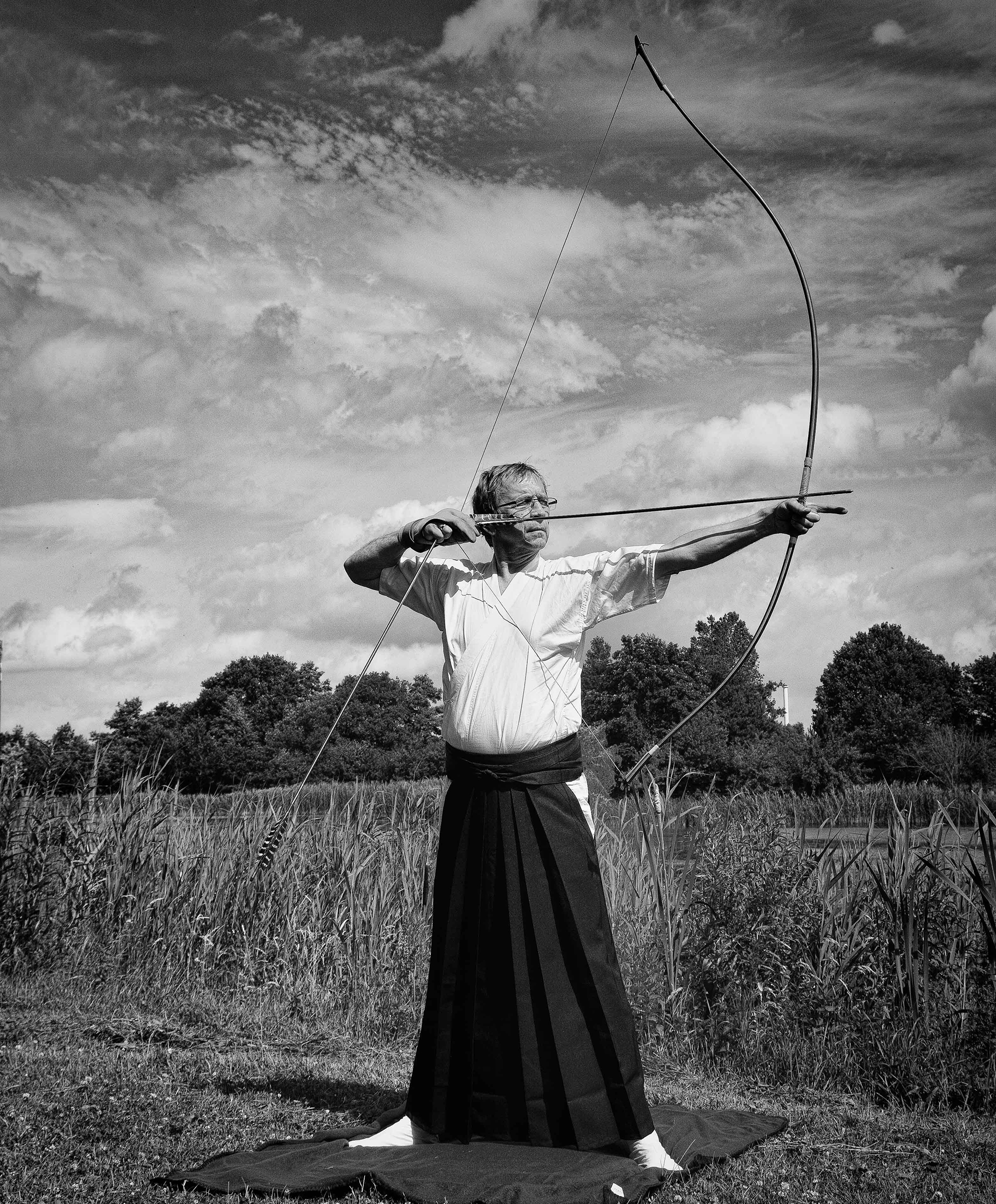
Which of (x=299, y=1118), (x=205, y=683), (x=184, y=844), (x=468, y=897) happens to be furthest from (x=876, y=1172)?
(x=205, y=683)

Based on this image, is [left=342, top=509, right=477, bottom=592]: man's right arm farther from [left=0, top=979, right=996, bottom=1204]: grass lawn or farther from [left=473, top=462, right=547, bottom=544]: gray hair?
[left=0, top=979, right=996, bottom=1204]: grass lawn

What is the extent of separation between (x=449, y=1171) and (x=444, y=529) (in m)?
1.81

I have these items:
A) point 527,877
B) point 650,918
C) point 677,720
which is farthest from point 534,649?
point 677,720

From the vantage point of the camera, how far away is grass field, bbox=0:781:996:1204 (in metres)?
3.48

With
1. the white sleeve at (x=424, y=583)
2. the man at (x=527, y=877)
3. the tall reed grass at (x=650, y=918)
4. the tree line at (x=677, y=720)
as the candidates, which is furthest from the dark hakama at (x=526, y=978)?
the tree line at (x=677, y=720)

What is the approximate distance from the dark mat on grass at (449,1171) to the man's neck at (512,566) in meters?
1.67

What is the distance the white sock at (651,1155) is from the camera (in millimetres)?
3014

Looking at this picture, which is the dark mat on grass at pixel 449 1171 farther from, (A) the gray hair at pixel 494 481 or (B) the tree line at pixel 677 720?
(B) the tree line at pixel 677 720

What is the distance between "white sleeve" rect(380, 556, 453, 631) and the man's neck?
0.17 m

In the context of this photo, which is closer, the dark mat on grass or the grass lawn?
the dark mat on grass

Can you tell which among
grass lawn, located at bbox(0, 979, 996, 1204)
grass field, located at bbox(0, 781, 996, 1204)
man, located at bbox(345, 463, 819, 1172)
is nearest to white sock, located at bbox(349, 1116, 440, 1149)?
man, located at bbox(345, 463, 819, 1172)

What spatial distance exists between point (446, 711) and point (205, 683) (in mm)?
36233

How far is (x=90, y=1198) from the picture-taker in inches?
115

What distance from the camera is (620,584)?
319cm
